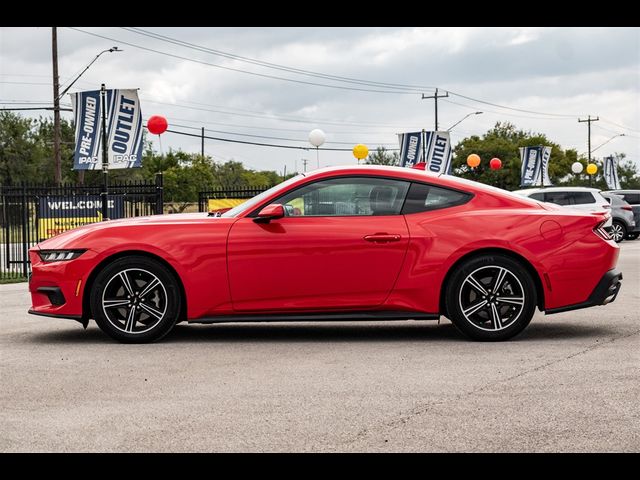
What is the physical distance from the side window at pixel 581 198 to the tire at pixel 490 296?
1694 cm

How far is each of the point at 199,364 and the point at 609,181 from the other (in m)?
52.2

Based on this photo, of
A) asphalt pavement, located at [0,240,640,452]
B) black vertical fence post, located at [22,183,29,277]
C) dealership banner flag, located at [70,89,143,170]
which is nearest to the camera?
asphalt pavement, located at [0,240,640,452]

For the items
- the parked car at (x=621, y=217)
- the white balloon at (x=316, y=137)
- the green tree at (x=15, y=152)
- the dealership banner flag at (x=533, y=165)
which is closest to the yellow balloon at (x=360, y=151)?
the white balloon at (x=316, y=137)

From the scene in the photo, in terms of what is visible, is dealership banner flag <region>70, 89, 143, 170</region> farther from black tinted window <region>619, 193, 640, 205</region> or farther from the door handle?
black tinted window <region>619, 193, 640, 205</region>

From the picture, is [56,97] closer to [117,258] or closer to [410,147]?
[410,147]

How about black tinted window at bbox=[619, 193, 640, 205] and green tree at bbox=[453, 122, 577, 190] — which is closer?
black tinted window at bbox=[619, 193, 640, 205]

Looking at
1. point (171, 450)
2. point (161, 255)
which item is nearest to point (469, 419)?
point (171, 450)

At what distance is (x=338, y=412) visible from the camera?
5.09 meters

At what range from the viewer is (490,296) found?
752 cm

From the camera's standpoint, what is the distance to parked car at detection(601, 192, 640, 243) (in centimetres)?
2777

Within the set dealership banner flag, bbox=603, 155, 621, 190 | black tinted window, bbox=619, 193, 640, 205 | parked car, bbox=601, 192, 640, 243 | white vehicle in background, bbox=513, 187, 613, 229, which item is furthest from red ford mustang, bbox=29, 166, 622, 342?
dealership banner flag, bbox=603, 155, 621, 190

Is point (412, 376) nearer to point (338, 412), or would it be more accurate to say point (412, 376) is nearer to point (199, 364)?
point (338, 412)

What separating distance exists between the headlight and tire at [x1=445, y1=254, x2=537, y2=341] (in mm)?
3125

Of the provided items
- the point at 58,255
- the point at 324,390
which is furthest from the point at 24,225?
the point at 324,390
